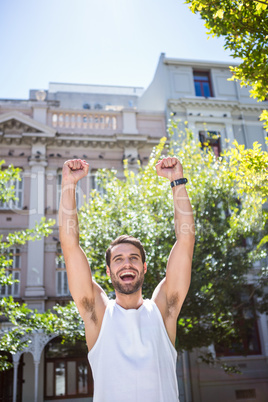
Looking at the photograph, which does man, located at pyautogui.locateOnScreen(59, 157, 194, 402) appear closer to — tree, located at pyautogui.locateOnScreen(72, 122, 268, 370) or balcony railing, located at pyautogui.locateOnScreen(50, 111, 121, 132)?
tree, located at pyautogui.locateOnScreen(72, 122, 268, 370)

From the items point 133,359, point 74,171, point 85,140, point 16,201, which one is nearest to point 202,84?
point 85,140

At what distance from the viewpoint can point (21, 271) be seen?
13562 mm

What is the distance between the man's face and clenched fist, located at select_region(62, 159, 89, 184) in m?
0.56

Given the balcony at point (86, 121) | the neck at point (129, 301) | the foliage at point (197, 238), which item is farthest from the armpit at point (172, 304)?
the balcony at point (86, 121)

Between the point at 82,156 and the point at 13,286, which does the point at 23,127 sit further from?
the point at 13,286

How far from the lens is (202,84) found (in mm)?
17359

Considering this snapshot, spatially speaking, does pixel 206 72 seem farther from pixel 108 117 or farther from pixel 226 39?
pixel 226 39

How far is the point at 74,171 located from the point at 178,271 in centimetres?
99

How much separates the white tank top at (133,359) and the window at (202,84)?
626 inches

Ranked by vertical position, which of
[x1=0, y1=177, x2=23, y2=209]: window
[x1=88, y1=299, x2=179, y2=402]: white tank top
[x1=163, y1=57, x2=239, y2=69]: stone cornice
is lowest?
[x1=88, y1=299, x2=179, y2=402]: white tank top

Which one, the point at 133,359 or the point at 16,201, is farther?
the point at 16,201

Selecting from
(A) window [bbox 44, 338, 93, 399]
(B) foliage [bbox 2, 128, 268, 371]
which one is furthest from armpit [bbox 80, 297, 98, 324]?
(A) window [bbox 44, 338, 93, 399]

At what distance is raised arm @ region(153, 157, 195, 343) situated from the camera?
255cm

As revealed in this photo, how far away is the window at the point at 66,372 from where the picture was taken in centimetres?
1302
